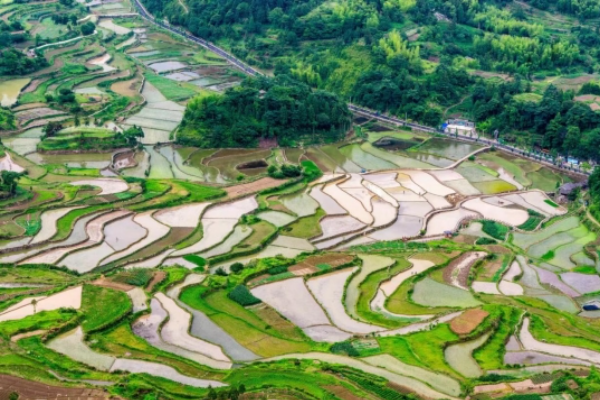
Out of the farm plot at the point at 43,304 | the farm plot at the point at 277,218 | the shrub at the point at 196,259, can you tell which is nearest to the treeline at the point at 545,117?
the farm plot at the point at 277,218

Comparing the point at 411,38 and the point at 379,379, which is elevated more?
the point at 411,38

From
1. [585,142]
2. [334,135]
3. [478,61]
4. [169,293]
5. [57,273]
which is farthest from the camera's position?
[478,61]

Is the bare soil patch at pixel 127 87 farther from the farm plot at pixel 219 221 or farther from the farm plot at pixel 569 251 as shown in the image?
the farm plot at pixel 569 251

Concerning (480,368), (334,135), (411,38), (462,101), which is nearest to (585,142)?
(462,101)

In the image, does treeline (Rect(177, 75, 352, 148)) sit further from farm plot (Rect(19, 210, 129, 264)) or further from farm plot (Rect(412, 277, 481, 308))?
farm plot (Rect(412, 277, 481, 308))

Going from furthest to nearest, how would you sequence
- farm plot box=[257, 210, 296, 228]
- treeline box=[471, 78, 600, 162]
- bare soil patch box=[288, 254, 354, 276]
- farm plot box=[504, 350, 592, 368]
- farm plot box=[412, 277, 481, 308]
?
treeline box=[471, 78, 600, 162] → farm plot box=[257, 210, 296, 228] → bare soil patch box=[288, 254, 354, 276] → farm plot box=[412, 277, 481, 308] → farm plot box=[504, 350, 592, 368]

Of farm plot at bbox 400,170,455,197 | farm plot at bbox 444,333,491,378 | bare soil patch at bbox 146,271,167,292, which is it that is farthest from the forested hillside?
bare soil patch at bbox 146,271,167,292

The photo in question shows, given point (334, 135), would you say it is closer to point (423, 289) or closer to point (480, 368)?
point (423, 289)
